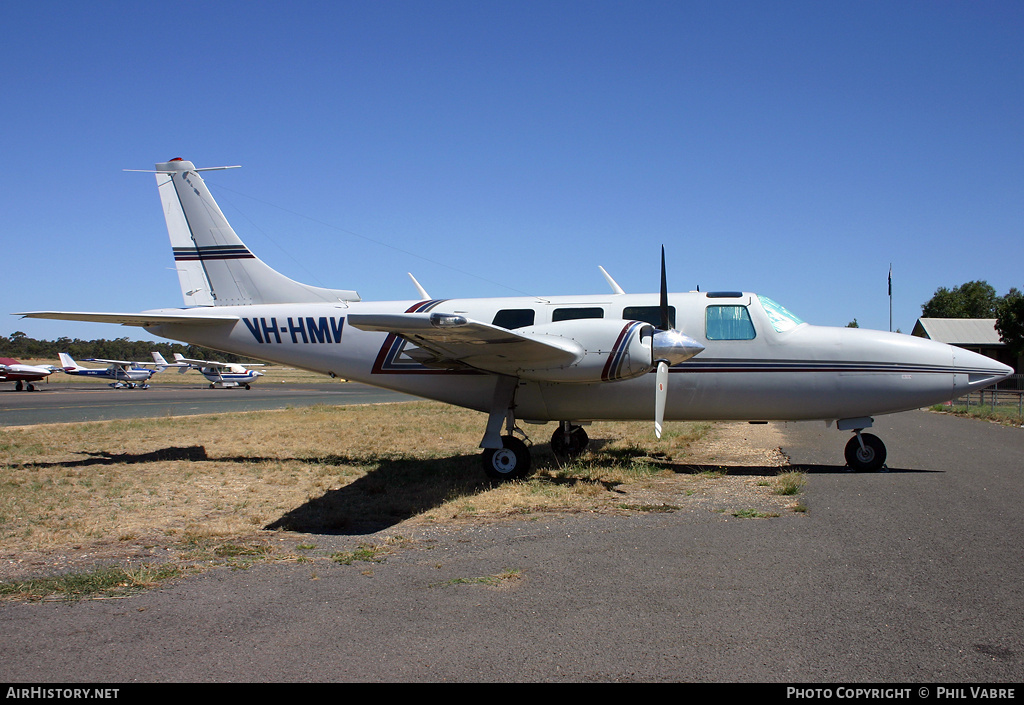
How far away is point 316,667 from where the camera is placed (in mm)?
3746

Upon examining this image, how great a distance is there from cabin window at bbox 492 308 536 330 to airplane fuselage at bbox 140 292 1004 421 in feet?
0.06

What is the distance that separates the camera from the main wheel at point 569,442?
13.1 meters

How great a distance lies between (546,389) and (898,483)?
537 cm

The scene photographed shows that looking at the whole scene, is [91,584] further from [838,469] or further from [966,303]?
[966,303]

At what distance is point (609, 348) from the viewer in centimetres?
973

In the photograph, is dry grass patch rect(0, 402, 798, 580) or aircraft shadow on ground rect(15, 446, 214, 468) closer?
dry grass patch rect(0, 402, 798, 580)

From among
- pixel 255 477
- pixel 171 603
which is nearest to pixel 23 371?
pixel 255 477

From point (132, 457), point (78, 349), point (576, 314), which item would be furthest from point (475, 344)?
point (78, 349)

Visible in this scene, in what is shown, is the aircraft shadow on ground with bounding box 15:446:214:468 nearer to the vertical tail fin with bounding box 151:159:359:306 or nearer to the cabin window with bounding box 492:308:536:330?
the vertical tail fin with bounding box 151:159:359:306

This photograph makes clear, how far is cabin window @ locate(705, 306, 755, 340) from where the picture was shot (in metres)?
11.0

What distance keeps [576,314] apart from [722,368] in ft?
8.44

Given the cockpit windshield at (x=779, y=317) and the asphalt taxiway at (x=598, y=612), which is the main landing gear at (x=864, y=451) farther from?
the asphalt taxiway at (x=598, y=612)

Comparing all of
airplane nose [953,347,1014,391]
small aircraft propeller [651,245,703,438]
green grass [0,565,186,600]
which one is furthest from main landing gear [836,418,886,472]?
green grass [0,565,186,600]
